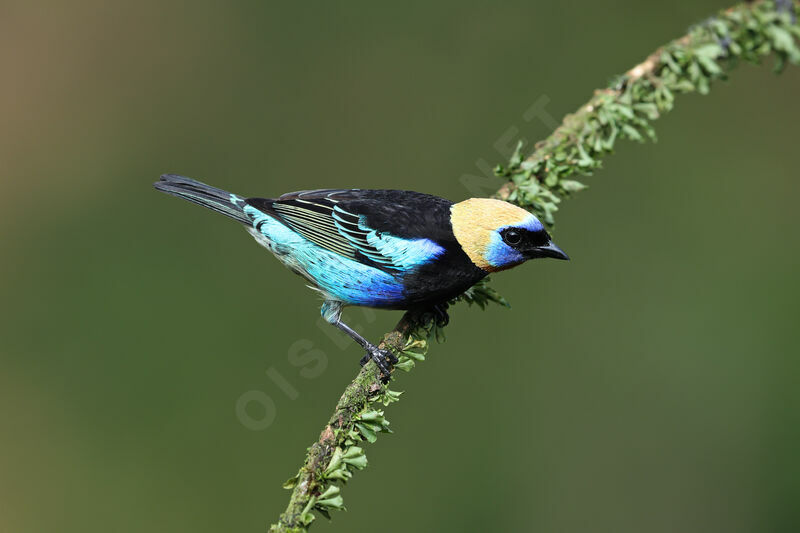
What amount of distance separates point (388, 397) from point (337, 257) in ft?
2.84

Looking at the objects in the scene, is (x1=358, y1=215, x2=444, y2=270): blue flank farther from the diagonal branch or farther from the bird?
the diagonal branch

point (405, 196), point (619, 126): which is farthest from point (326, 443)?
point (619, 126)

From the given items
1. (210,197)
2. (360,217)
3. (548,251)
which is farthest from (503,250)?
(210,197)

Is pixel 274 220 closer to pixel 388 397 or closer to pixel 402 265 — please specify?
pixel 402 265

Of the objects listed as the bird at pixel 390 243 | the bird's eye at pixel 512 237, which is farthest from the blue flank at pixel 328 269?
the bird's eye at pixel 512 237

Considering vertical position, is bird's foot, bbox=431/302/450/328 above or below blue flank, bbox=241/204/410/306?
above

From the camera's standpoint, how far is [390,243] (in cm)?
288

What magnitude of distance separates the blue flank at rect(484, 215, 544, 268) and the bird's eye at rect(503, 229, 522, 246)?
2cm

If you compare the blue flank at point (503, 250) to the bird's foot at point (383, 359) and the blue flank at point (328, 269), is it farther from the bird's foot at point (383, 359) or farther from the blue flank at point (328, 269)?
the bird's foot at point (383, 359)

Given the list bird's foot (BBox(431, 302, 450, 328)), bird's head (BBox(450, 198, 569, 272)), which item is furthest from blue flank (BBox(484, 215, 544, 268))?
bird's foot (BBox(431, 302, 450, 328))

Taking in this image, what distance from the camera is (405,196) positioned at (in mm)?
3037

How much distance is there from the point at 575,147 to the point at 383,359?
1.06m

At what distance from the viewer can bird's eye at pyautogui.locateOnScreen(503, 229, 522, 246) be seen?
2715mm

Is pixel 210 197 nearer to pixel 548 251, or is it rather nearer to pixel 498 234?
pixel 498 234
